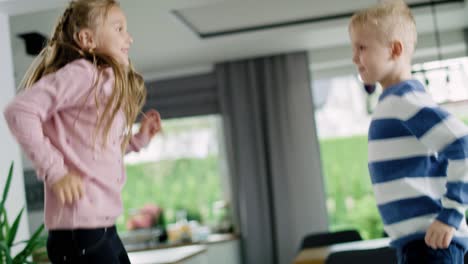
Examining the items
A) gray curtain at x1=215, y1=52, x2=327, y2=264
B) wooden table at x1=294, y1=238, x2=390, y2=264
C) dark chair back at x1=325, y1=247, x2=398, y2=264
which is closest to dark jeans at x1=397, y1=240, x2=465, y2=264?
dark chair back at x1=325, y1=247, x2=398, y2=264

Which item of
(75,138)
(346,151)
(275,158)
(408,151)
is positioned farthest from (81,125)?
(346,151)

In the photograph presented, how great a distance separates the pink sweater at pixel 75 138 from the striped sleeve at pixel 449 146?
2.08 feet

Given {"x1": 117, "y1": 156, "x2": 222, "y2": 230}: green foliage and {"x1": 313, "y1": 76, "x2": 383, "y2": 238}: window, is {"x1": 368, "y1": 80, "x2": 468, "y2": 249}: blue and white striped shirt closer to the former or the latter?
{"x1": 313, "y1": 76, "x2": 383, "y2": 238}: window

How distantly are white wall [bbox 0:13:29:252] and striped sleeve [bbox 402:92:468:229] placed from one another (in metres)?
1.85

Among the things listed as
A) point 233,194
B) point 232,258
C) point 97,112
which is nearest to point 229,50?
point 233,194

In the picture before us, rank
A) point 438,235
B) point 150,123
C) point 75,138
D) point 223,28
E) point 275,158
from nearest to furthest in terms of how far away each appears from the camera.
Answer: point 438,235 < point 75,138 < point 150,123 < point 223,28 < point 275,158

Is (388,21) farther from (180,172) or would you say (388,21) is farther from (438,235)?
(180,172)

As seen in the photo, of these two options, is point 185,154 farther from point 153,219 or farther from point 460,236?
point 460,236

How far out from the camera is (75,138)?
1.46m

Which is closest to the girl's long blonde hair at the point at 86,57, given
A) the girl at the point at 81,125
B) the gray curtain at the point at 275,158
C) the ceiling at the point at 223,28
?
the girl at the point at 81,125

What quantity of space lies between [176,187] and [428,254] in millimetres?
5577

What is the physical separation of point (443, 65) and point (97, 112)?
3701mm

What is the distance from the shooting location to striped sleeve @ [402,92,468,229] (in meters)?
1.33

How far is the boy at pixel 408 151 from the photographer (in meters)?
1.35
